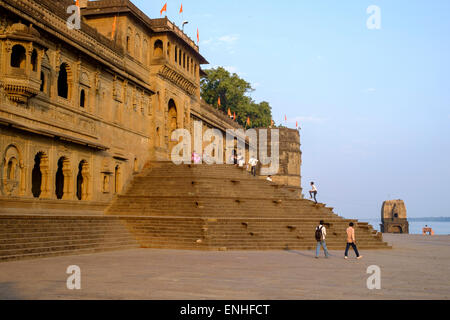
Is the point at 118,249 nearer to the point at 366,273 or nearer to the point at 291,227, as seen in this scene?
the point at 291,227

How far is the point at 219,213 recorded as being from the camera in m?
23.2

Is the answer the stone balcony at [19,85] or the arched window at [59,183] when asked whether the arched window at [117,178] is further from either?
the stone balcony at [19,85]

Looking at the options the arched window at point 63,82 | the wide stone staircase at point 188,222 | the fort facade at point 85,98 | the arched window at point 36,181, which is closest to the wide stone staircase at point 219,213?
the wide stone staircase at point 188,222

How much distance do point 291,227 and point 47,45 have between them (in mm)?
13861

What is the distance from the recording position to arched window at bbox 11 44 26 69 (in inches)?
771

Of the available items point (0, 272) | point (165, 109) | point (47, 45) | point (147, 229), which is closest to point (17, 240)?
point (0, 272)

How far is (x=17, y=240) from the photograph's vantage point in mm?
14812

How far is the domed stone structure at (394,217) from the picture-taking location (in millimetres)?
49594

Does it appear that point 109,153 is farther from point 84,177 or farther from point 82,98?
point 82,98

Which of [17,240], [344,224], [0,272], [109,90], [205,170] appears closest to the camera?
[0,272]

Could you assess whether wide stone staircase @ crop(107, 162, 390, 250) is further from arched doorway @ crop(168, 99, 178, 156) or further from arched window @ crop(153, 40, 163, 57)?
arched window @ crop(153, 40, 163, 57)

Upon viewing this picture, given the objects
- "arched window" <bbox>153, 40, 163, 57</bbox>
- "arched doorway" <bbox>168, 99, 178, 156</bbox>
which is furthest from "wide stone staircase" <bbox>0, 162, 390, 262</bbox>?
"arched window" <bbox>153, 40, 163, 57</bbox>

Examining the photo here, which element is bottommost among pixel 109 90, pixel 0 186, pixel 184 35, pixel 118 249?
pixel 118 249

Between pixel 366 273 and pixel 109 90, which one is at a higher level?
pixel 109 90
